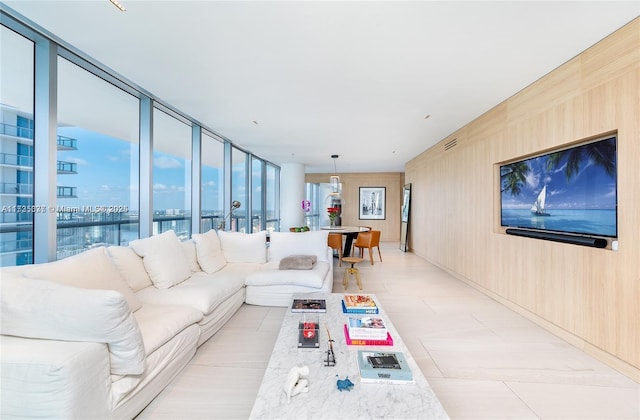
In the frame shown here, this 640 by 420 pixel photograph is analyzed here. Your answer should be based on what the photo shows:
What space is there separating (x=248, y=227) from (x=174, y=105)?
12.4 ft

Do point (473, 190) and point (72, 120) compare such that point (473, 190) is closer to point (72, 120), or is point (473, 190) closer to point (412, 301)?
point (412, 301)

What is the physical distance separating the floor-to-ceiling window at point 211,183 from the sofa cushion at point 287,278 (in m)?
1.79

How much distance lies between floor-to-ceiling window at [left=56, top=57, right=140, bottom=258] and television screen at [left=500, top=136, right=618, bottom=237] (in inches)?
189

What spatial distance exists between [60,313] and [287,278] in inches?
92.2

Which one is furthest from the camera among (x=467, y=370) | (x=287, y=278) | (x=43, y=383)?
(x=287, y=278)

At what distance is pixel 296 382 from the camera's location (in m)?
1.37

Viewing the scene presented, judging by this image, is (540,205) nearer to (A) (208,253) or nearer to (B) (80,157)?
(A) (208,253)

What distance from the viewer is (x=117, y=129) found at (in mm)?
3453

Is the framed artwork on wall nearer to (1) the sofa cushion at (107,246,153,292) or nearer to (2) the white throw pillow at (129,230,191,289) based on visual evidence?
(2) the white throw pillow at (129,230,191,289)

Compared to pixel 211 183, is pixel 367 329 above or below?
below

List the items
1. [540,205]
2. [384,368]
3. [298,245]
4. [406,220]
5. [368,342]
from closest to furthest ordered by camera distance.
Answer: [384,368] < [368,342] < [540,205] < [298,245] < [406,220]

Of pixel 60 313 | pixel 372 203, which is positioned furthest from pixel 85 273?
pixel 372 203

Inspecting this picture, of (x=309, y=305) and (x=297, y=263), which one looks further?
(x=297, y=263)

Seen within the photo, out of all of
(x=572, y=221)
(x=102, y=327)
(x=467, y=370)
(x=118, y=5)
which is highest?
(x=118, y=5)
